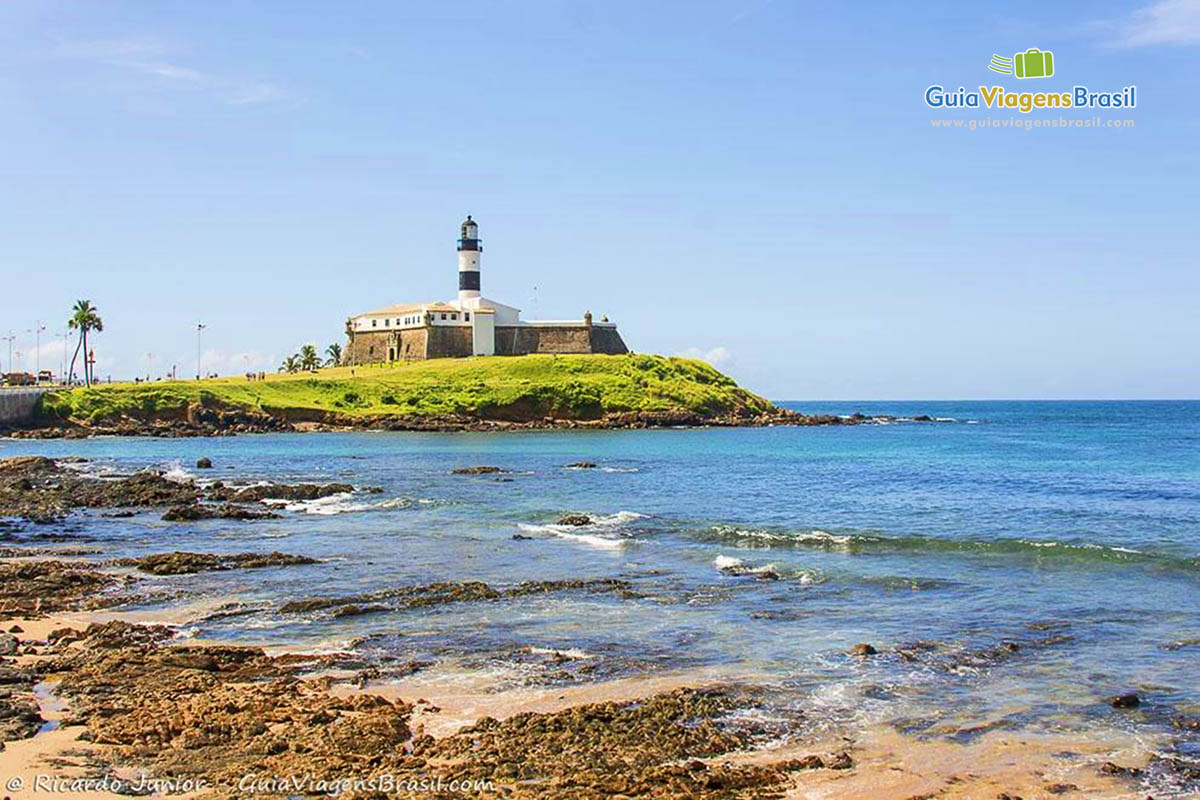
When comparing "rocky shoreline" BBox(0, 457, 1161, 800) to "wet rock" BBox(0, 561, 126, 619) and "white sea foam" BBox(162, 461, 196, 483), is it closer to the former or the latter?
"wet rock" BBox(0, 561, 126, 619)

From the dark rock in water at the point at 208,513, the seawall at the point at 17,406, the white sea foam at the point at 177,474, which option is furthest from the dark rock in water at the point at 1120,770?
the seawall at the point at 17,406

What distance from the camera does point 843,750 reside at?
13008 mm

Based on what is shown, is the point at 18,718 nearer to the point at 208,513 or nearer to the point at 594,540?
the point at 594,540

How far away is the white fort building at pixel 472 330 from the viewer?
125 metres

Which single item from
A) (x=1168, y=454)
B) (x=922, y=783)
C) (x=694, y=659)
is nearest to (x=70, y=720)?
(x=694, y=659)

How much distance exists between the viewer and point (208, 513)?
3809 centimetres

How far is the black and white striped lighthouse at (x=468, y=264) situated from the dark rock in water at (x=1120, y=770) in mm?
117985

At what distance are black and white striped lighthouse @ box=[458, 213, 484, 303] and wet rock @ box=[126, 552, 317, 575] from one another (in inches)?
3965

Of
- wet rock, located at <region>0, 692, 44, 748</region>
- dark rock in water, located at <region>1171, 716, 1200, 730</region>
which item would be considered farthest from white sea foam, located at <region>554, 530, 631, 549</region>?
wet rock, located at <region>0, 692, 44, 748</region>

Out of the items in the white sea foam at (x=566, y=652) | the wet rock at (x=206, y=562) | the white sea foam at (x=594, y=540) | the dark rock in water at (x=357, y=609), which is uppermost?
the wet rock at (x=206, y=562)

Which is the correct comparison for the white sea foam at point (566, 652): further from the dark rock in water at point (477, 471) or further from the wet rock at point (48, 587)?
the dark rock in water at point (477, 471)

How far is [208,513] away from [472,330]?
8927 centimetres

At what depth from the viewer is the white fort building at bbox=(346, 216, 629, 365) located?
411 feet

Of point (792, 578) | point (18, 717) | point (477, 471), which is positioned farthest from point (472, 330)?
point (18, 717)
